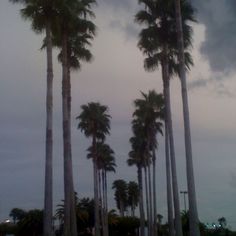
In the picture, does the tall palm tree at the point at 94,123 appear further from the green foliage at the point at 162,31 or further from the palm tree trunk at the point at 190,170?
the palm tree trunk at the point at 190,170

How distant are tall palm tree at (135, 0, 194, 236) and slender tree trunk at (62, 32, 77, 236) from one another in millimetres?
6047

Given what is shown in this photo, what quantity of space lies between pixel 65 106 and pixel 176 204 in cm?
1026

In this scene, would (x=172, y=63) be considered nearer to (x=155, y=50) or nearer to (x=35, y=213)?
(x=155, y=50)

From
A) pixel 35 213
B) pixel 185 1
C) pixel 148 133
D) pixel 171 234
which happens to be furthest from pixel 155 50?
pixel 35 213

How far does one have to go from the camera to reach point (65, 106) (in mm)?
34969

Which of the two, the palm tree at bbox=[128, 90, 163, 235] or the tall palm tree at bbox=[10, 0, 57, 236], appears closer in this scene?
the tall palm tree at bbox=[10, 0, 57, 236]

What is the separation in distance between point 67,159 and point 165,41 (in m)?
10.6

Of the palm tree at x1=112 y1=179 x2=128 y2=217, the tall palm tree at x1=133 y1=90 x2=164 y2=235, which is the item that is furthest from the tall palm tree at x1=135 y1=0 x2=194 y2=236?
the palm tree at x1=112 y1=179 x2=128 y2=217

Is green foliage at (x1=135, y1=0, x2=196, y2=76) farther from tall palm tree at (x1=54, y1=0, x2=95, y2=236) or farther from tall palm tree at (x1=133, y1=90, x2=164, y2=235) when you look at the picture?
tall palm tree at (x1=133, y1=90, x2=164, y2=235)

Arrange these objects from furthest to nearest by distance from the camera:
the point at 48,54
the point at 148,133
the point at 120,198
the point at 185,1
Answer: the point at 120,198 < the point at 148,133 < the point at 185,1 < the point at 48,54

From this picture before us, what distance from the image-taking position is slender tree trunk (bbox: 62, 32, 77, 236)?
109 ft

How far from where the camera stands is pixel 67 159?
34.2m

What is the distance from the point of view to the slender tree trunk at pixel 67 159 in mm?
33312

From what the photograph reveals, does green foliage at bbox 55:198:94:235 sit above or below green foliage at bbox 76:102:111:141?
below
